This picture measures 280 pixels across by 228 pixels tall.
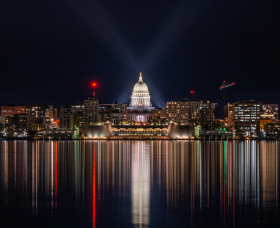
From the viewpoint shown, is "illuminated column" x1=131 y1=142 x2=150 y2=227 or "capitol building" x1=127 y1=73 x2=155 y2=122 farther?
"capitol building" x1=127 y1=73 x2=155 y2=122

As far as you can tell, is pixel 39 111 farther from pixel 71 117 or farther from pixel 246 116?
pixel 246 116

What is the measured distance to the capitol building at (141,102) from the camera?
600 ft

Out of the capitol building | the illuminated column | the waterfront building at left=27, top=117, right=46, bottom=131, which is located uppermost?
the capitol building

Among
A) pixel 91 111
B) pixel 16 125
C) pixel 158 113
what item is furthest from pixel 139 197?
pixel 158 113

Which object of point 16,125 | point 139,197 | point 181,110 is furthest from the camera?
point 181,110

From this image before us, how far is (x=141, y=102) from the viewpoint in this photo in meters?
188

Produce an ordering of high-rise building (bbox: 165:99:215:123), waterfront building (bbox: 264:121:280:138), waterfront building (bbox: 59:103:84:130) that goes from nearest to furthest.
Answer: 1. waterfront building (bbox: 264:121:280:138)
2. waterfront building (bbox: 59:103:84:130)
3. high-rise building (bbox: 165:99:215:123)

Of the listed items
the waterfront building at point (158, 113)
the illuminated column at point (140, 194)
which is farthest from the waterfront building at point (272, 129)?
the illuminated column at point (140, 194)

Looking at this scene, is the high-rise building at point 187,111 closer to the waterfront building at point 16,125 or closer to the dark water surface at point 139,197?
the waterfront building at point 16,125

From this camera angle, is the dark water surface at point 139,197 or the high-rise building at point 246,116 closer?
the dark water surface at point 139,197

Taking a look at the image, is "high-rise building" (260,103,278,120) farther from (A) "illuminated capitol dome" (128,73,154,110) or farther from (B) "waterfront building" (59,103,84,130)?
(B) "waterfront building" (59,103,84,130)

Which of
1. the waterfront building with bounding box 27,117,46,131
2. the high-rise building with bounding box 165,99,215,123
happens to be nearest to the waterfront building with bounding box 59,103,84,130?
the waterfront building with bounding box 27,117,46,131

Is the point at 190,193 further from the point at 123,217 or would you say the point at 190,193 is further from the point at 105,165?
the point at 105,165

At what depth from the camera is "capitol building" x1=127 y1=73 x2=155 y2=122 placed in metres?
183
